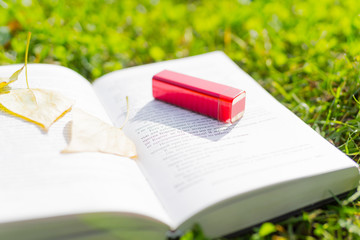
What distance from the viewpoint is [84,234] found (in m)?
0.78

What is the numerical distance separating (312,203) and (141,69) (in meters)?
0.71

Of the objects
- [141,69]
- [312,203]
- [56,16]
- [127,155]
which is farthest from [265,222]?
[56,16]

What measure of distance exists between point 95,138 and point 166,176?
7.9 inches

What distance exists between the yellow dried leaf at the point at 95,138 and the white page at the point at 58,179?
2 cm

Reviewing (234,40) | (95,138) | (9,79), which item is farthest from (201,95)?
(234,40)

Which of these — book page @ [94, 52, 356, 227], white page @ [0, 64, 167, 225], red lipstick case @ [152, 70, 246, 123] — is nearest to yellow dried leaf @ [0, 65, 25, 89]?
white page @ [0, 64, 167, 225]

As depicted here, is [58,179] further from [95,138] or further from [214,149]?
[214,149]

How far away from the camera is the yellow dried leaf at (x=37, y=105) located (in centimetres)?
101

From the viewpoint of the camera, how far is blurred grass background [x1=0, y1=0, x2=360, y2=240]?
135 centimetres

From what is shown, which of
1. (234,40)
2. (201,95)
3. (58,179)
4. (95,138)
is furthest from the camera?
(234,40)

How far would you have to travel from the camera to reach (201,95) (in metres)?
1.10

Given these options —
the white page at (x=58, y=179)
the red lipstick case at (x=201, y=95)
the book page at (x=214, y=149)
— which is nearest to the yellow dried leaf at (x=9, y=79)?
the white page at (x=58, y=179)

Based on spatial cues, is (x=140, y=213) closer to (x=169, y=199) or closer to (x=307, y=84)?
(x=169, y=199)

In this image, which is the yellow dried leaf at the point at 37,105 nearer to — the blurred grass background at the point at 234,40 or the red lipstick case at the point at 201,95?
the red lipstick case at the point at 201,95
